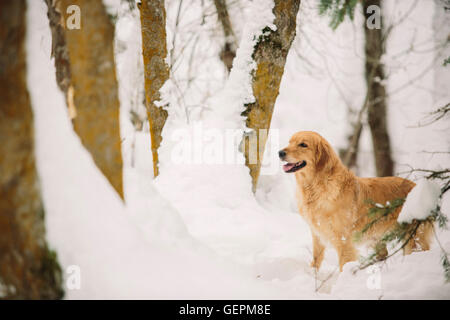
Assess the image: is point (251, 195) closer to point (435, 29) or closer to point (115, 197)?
point (115, 197)

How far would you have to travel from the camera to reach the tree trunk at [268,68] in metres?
3.70

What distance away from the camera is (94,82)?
1754mm

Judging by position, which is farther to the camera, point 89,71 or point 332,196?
point 332,196

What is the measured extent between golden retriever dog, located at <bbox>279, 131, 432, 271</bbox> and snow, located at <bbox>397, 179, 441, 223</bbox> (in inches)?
41.3

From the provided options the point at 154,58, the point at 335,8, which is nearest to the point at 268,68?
the point at 335,8

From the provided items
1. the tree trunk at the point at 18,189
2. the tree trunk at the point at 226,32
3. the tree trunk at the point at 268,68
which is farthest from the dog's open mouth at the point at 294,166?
the tree trunk at the point at 226,32

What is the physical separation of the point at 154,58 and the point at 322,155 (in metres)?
2.64

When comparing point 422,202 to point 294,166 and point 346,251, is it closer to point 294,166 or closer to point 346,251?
point 346,251

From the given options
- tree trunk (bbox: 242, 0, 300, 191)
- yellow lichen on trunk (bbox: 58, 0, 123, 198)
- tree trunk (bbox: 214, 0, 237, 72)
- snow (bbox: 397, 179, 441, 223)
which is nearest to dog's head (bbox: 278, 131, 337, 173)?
tree trunk (bbox: 242, 0, 300, 191)

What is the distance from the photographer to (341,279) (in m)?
3.02

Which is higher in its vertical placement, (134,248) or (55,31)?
(55,31)

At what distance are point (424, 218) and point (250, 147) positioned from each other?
228 centimetres

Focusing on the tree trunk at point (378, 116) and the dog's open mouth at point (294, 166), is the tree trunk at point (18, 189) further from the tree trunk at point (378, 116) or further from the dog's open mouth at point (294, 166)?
the tree trunk at point (378, 116)
